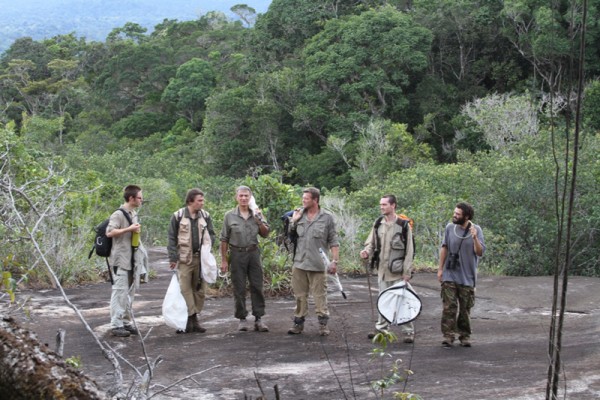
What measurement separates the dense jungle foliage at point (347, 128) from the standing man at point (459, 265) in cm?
352

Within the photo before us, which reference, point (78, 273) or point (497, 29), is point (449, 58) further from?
point (78, 273)

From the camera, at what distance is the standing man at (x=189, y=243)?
319 inches

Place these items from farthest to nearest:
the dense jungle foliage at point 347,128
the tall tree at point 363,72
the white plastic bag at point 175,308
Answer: the tall tree at point 363,72 < the dense jungle foliage at point 347,128 < the white plastic bag at point 175,308

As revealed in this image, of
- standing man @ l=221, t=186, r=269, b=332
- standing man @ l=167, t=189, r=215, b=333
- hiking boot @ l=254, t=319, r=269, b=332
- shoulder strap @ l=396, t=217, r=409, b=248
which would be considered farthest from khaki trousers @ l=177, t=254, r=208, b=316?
shoulder strap @ l=396, t=217, r=409, b=248

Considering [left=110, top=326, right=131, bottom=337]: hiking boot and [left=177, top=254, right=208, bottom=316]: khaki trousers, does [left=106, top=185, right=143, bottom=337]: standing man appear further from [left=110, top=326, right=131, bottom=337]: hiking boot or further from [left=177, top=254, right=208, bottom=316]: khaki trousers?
[left=177, top=254, right=208, bottom=316]: khaki trousers

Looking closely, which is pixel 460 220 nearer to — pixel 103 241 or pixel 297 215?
pixel 297 215

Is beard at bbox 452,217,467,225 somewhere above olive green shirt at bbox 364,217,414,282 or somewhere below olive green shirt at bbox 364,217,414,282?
above

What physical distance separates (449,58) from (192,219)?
111ft

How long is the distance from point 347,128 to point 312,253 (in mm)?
28106

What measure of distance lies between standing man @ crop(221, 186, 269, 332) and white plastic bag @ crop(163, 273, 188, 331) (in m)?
0.54

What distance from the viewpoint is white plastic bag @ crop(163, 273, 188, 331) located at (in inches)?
314

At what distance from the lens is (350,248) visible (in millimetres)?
13078

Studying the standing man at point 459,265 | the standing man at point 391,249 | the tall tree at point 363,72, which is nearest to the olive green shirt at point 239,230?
the standing man at point 391,249

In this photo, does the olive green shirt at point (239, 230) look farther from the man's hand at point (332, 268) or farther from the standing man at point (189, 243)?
the man's hand at point (332, 268)
